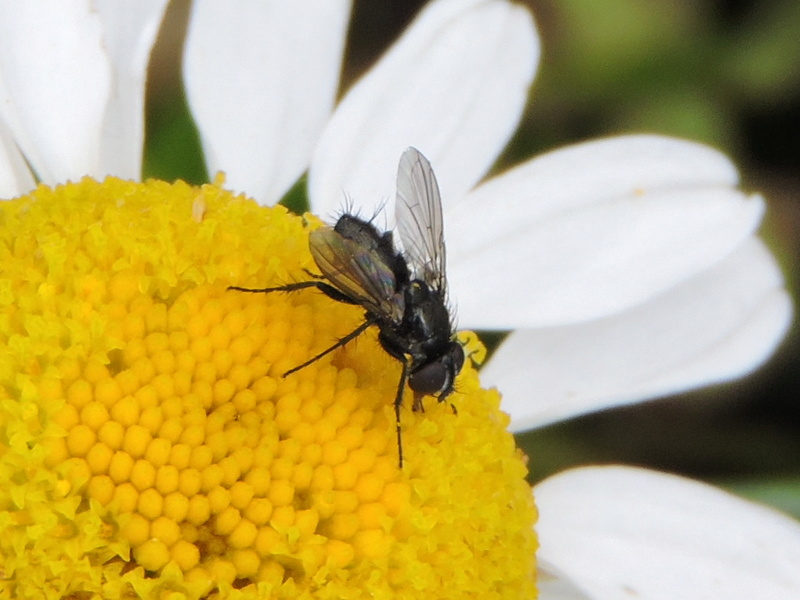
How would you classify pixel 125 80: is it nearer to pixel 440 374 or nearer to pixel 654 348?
pixel 440 374

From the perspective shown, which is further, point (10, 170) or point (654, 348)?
point (654, 348)

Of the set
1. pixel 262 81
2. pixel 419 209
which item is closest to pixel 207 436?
pixel 419 209

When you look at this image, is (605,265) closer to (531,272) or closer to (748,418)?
(531,272)

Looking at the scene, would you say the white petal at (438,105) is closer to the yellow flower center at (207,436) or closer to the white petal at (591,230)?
the white petal at (591,230)

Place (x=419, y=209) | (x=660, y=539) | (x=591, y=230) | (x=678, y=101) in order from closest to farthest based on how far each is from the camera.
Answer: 1. (x=419, y=209)
2. (x=660, y=539)
3. (x=591, y=230)
4. (x=678, y=101)

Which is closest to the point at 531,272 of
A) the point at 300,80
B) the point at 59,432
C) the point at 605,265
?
the point at 605,265

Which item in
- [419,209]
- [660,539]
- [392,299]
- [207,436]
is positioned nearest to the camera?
[207,436]
